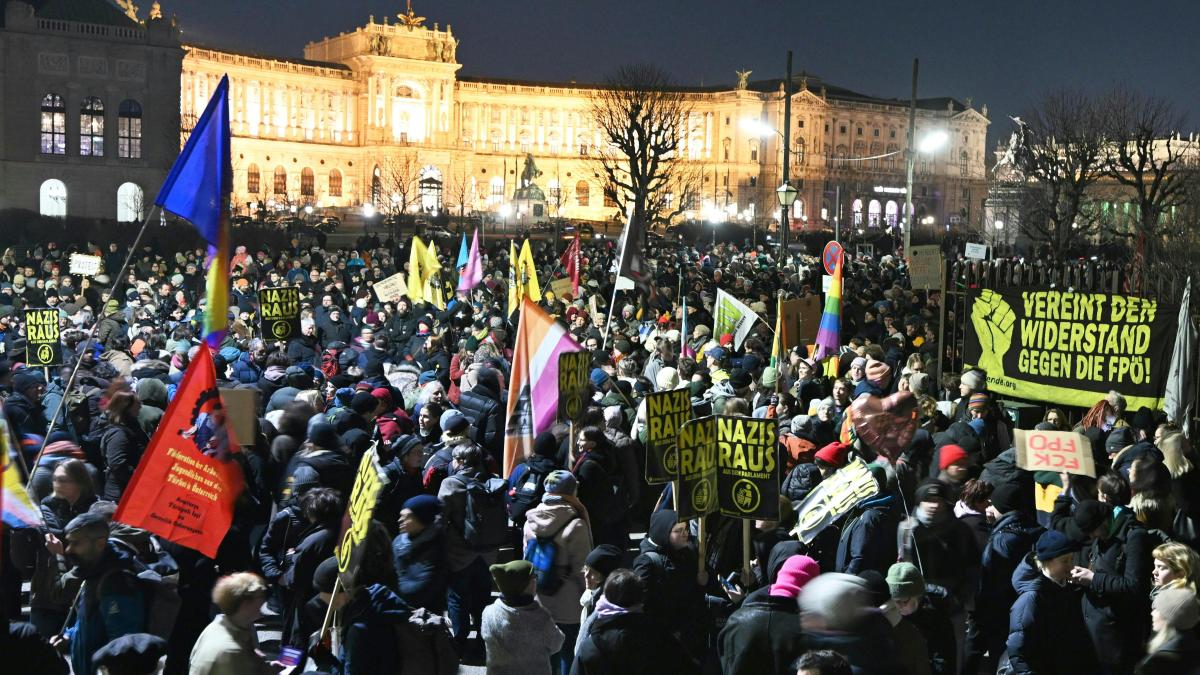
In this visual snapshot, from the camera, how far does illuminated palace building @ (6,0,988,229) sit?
90875 mm

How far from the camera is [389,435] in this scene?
8.35 metres

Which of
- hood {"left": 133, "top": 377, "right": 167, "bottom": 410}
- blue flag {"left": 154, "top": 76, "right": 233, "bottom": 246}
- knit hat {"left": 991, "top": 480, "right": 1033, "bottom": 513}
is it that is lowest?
knit hat {"left": 991, "top": 480, "right": 1033, "bottom": 513}

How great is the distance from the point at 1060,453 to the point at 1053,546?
1.69m

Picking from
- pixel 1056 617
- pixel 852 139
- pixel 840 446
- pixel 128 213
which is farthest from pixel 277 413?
pixel 852 139

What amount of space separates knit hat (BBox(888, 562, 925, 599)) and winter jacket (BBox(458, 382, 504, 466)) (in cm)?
479

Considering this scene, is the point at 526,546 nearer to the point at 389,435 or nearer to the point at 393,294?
the point at 389,435

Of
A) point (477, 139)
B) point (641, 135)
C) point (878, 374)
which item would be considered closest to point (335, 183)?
point (477, 139)

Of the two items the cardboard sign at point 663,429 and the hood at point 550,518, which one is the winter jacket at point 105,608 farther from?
the cardboard sign at point 663,429

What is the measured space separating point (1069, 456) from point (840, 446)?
117 centimetres

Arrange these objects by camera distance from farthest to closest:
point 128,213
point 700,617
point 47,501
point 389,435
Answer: point 128,213 < point 389,435 < point 47,501 < point 700,617

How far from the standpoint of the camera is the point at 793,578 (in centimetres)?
498

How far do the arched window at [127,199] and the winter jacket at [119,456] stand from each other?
47670mm

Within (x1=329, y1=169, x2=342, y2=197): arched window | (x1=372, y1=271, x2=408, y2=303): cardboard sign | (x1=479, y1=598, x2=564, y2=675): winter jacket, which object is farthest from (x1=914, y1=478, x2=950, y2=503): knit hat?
(x1=329, y1=169, x2=342, y2=197): arched window

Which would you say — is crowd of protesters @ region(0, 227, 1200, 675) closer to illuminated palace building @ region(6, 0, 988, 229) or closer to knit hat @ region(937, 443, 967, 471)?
knit hat @ region(937, 443, 967, 471)
